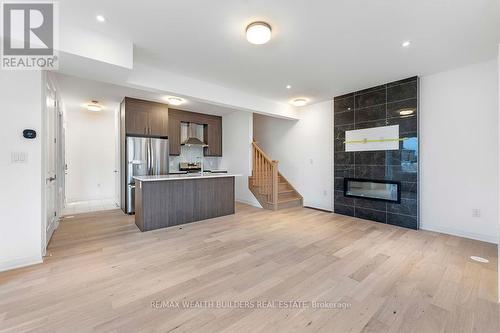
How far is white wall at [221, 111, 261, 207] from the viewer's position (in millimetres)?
6020

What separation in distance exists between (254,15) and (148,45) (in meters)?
1.49

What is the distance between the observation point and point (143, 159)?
5051mm

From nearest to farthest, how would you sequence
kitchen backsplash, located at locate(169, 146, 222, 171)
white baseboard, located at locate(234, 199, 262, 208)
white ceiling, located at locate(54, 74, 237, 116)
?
white ceiling, located at locate(54, 74, 237, 116) < white baseboard, located at locate(234, 199, 262, 208) < kitchen backsplash, located at locate(169, 146, 222, 171)

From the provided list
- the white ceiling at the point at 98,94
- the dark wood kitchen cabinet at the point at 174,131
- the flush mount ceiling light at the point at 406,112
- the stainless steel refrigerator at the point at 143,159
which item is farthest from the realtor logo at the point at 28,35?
the flush mount ceiling light at the point at 406,112

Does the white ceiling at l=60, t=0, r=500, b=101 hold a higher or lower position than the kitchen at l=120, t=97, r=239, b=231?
higher

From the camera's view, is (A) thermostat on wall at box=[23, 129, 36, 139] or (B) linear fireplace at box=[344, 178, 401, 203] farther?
(B) linear fireplace at box=[344, 178, 401, 203]

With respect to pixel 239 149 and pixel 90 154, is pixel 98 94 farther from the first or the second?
pixel 239 149

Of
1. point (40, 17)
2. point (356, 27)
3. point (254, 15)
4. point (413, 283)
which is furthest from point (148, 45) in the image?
→ point (413, 283)

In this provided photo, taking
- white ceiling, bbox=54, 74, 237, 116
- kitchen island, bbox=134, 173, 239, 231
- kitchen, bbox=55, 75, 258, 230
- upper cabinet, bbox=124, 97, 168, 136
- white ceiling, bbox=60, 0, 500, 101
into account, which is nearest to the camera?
white ceiling, bbox=60, 0, 500, 101

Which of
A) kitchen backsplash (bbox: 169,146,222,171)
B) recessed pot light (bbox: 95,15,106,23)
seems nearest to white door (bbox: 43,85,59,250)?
recessed pot light (bbox: 95,15,106,23)

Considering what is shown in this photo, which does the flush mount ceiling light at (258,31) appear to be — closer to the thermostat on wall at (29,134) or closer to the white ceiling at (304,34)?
the white ceiling at (304,34)

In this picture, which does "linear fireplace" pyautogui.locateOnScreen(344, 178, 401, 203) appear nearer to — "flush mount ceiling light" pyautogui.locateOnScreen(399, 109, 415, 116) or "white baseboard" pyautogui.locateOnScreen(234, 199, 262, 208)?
"flush mount ceiling light" pyautogui.locateOnScreen(399, 109, 415, 116)

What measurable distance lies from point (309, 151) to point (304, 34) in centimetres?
354

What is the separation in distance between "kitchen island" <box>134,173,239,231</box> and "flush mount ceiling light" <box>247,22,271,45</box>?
2.74m
